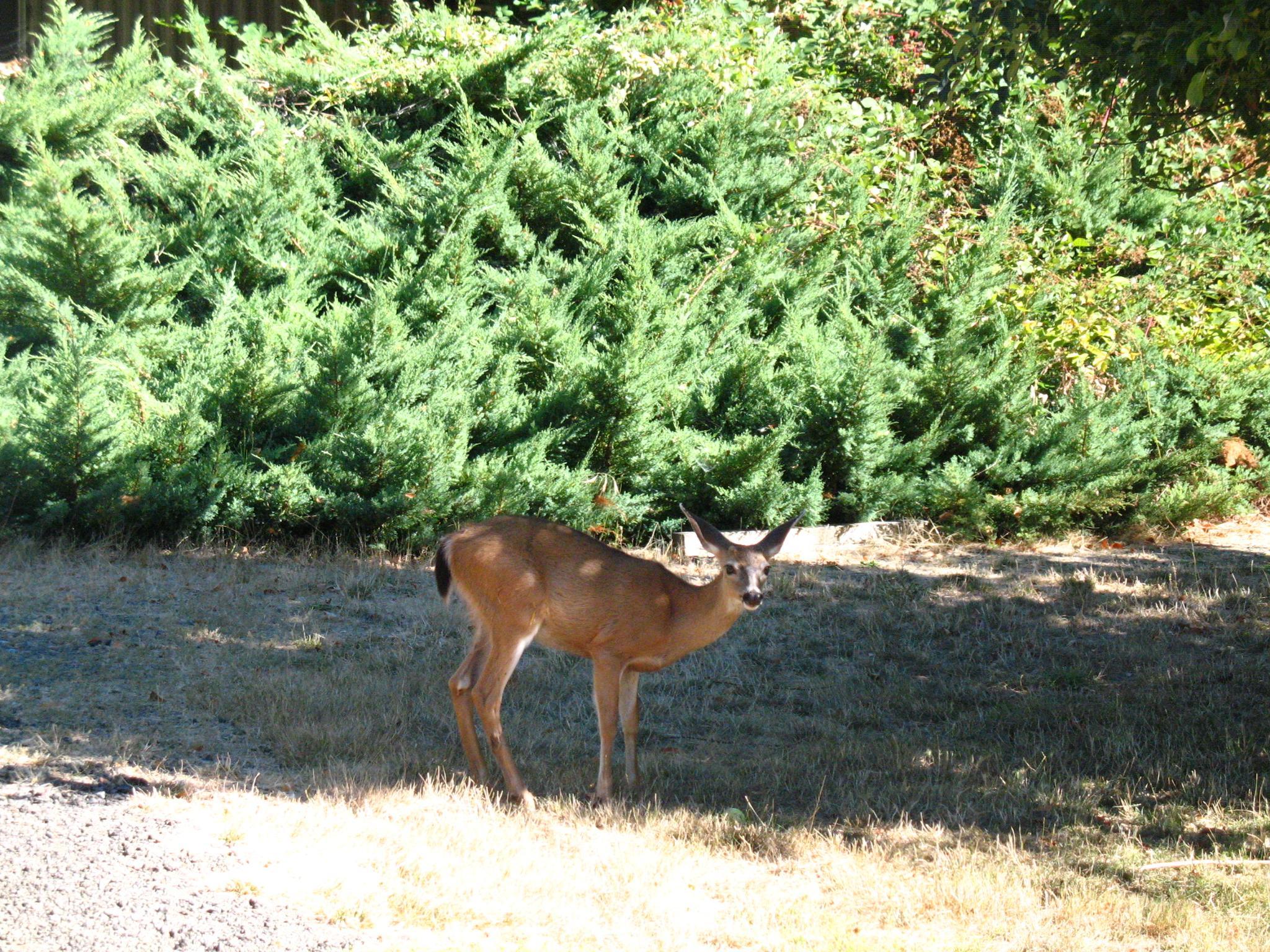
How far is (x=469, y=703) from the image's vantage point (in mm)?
6676

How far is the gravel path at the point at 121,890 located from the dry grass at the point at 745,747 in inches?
6.7

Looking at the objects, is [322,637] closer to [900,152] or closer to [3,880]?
[3,880]

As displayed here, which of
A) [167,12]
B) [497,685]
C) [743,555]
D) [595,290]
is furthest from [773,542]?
[167,12]

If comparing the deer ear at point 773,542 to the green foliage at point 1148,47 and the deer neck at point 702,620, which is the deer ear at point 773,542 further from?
the green foliage at point 1148,47

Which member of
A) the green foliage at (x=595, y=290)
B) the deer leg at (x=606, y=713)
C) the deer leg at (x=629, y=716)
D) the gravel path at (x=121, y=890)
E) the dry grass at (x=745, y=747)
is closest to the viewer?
the gravel path at (x=121, y=890)

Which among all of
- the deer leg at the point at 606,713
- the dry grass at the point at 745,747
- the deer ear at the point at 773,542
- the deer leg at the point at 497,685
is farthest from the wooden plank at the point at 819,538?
the deer leg at the point at 497,685

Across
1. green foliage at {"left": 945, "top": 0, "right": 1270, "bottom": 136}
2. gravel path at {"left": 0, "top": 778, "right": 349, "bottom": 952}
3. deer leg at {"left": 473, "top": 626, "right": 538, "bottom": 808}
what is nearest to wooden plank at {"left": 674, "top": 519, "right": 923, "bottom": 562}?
deer leg at {"left": 473, "top": 626, "right": 538, "bottom": 808}

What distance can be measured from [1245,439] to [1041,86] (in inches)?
204

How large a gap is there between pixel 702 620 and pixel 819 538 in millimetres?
4299

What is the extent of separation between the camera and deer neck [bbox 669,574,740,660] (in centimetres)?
672

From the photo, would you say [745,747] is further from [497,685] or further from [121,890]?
[121,890]

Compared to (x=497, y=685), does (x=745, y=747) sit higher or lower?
lower

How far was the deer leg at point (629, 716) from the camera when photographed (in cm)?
667

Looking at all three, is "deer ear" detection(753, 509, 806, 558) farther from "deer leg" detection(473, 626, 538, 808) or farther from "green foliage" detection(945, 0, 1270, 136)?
"green foliage" detection(945, 0, 1270, 136)
